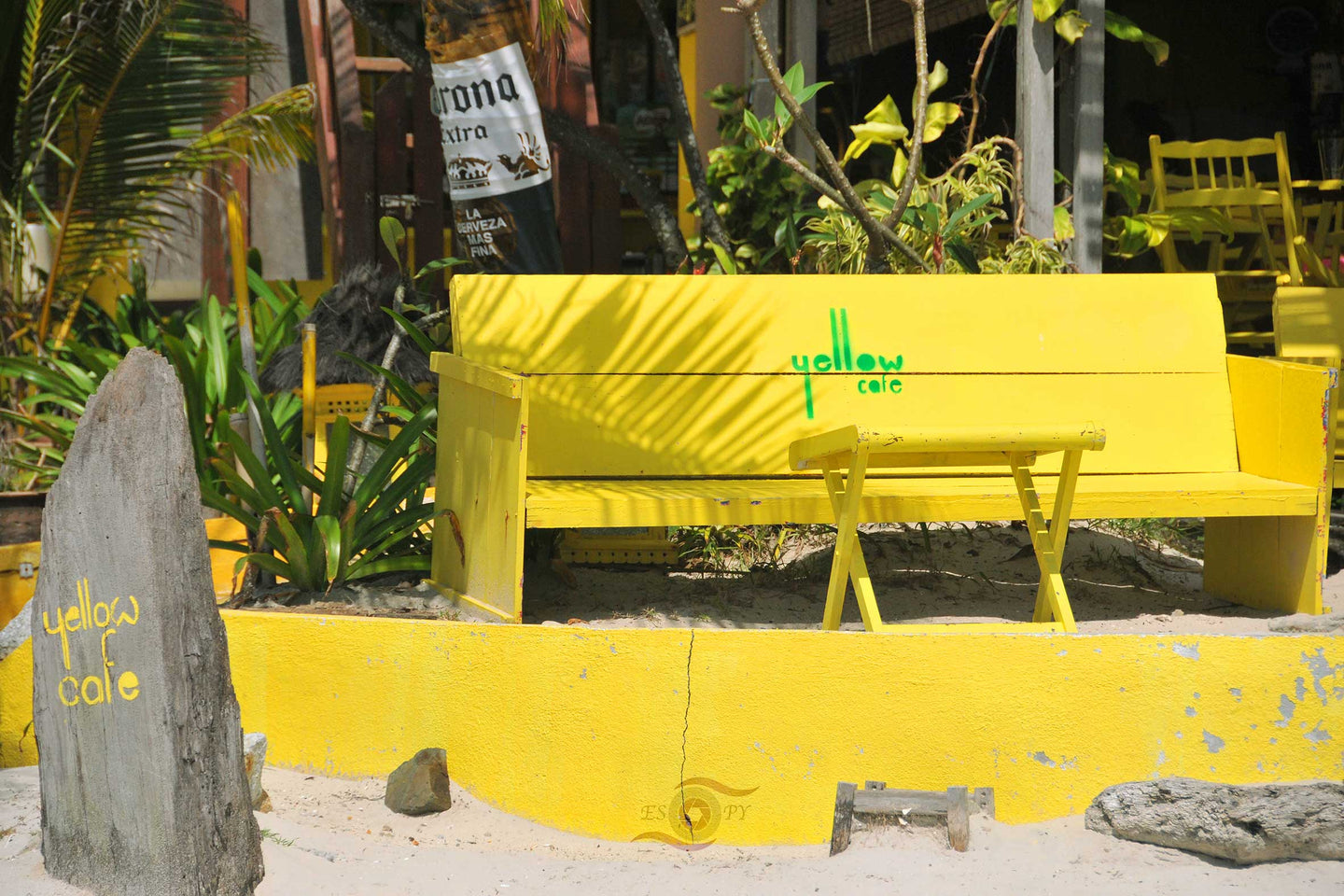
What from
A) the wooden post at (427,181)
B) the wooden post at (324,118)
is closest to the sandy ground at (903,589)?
the wooden post at (427,181)

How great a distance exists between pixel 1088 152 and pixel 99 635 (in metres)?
4.94

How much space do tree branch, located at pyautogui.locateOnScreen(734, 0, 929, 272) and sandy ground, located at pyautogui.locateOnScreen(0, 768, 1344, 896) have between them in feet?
8.98

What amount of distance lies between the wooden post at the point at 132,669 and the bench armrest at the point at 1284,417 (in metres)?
3.04

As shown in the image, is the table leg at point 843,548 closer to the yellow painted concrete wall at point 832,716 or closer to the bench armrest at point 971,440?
the bench armrest at point 971,440

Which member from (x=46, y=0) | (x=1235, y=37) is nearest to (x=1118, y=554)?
(x=46, y=0)

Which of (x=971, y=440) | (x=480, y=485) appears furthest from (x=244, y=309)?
(x=971, y=440)

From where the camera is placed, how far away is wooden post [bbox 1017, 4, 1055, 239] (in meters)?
5.96

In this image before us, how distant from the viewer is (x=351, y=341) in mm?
5098

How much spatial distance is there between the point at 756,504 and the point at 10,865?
2.03 meters

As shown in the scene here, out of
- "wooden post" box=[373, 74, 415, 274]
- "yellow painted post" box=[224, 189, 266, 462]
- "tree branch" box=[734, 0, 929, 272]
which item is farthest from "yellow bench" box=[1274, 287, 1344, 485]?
"wooden post" box=[373, 74, 415, 274]

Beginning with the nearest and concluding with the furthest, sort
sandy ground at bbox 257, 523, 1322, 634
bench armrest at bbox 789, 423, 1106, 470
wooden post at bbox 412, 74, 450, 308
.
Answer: bench armrest at bbox 789, 423, 1106, 470, sandy ground at bbox 257, 523, 1322, 634, wooden post at bbox 412, 74, 450, 308

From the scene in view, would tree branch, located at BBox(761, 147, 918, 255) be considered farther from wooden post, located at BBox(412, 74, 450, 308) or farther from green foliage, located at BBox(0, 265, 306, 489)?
wooden post, located at BBox(412, 74, 450, 308)

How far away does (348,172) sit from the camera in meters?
7.09

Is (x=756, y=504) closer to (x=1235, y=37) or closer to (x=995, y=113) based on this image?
(x=995, y=113)
